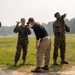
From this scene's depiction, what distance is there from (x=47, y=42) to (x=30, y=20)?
119 centimetres

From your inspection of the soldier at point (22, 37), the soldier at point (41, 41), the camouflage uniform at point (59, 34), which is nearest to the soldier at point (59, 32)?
the camouflage uniform at point (59, 34)

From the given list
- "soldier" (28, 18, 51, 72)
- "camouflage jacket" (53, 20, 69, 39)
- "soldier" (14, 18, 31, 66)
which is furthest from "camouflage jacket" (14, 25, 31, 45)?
"soldier" (28, 18, 51, 72)

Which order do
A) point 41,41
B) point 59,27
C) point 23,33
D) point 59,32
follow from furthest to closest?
1. point 23,33
2. point 59,32
3. point 59,27
4. point 41,41

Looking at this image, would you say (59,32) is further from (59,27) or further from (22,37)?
(22,37)

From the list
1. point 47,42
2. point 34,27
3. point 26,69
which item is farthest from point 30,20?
point 26,69

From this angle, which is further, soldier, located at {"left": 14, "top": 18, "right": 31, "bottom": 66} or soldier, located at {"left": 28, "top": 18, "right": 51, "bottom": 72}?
soldier, located at {"left": 14, "top": 18, "right": 31, "bottom": 66}

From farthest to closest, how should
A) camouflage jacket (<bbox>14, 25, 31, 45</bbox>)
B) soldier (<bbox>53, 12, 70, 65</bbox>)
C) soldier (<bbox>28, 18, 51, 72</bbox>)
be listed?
camouflage jacket (<bbox>14, 25, 31, 45</bbox>)
soldier (<bbox>53, 12, 70, 65</bbox>)
soldier (<bbox>28, 18, 51, 72</bbox>)

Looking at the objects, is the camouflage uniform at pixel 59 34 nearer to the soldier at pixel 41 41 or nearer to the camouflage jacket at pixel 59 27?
the camouflage jacket at pixel 59 27

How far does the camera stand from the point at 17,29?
13289 mm

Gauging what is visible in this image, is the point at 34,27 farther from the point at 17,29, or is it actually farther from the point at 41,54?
the point at 17,29

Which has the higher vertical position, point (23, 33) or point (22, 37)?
point (23, 33)

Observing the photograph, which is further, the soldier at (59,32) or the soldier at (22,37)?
the soldier at (22,37)

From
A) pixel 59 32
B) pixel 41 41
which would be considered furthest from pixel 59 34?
pixel 41 41

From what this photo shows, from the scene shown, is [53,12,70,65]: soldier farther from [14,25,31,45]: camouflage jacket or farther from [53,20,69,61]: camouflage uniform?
[14,25,31,45]: camouflage jacket
